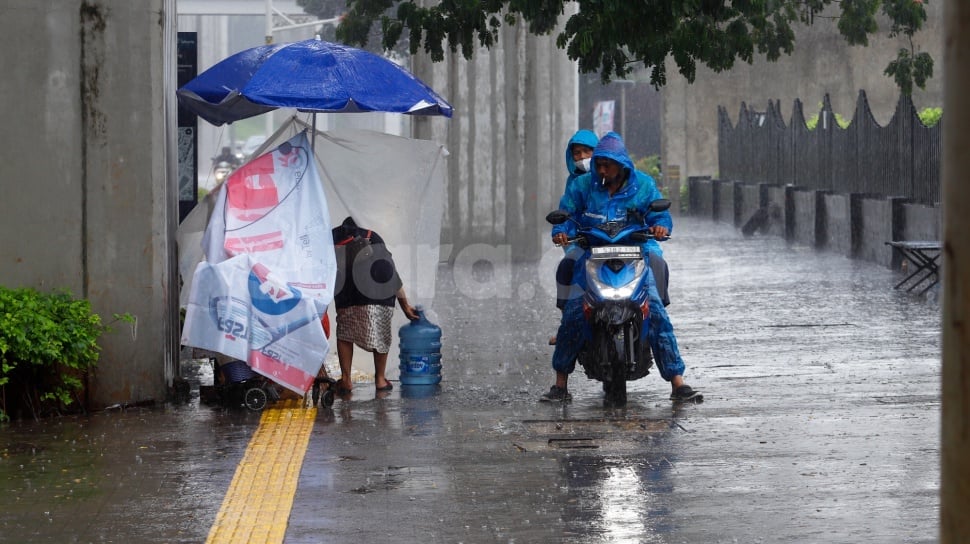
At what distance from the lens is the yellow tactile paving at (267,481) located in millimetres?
6098

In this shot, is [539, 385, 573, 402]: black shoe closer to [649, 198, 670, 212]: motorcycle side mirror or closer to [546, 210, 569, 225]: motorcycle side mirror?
[546, 210, 569, 225]: motorcycle side mirror

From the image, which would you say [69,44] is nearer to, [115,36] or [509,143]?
[115,36]

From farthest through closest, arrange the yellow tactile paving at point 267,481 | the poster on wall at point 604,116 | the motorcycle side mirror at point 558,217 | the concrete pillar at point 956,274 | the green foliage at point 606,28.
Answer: the poster on wall at point 604,116 < the green foliage at point 606,28 < the motorcycle side mirror at point 558,217 < the yellow tactile paving at point 267,481 < the concrete pillar at point 956,274

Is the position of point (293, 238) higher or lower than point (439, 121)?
lower

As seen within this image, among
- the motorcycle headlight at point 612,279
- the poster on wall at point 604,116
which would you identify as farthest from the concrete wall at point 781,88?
→ the motorcycle headlight at point 612,279

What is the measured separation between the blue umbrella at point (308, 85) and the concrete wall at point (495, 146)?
12.3 m

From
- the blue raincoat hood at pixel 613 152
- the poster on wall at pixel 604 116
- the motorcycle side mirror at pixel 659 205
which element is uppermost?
the poster on wall at pixel 604 116

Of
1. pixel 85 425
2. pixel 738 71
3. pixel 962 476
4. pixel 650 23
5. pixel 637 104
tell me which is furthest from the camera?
pixel 637 104

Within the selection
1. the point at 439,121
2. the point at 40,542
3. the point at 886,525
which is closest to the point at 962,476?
the point at 886,525

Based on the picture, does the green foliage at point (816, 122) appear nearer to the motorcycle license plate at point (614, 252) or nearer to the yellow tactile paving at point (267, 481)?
the motorcycle license plate at point (614, 252)

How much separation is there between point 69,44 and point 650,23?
Answer: 4356mm

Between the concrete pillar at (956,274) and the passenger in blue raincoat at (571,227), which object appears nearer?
the concrete pillar at (956,274)

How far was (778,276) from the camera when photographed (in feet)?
61.3

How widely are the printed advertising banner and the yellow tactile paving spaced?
400 millimetres
